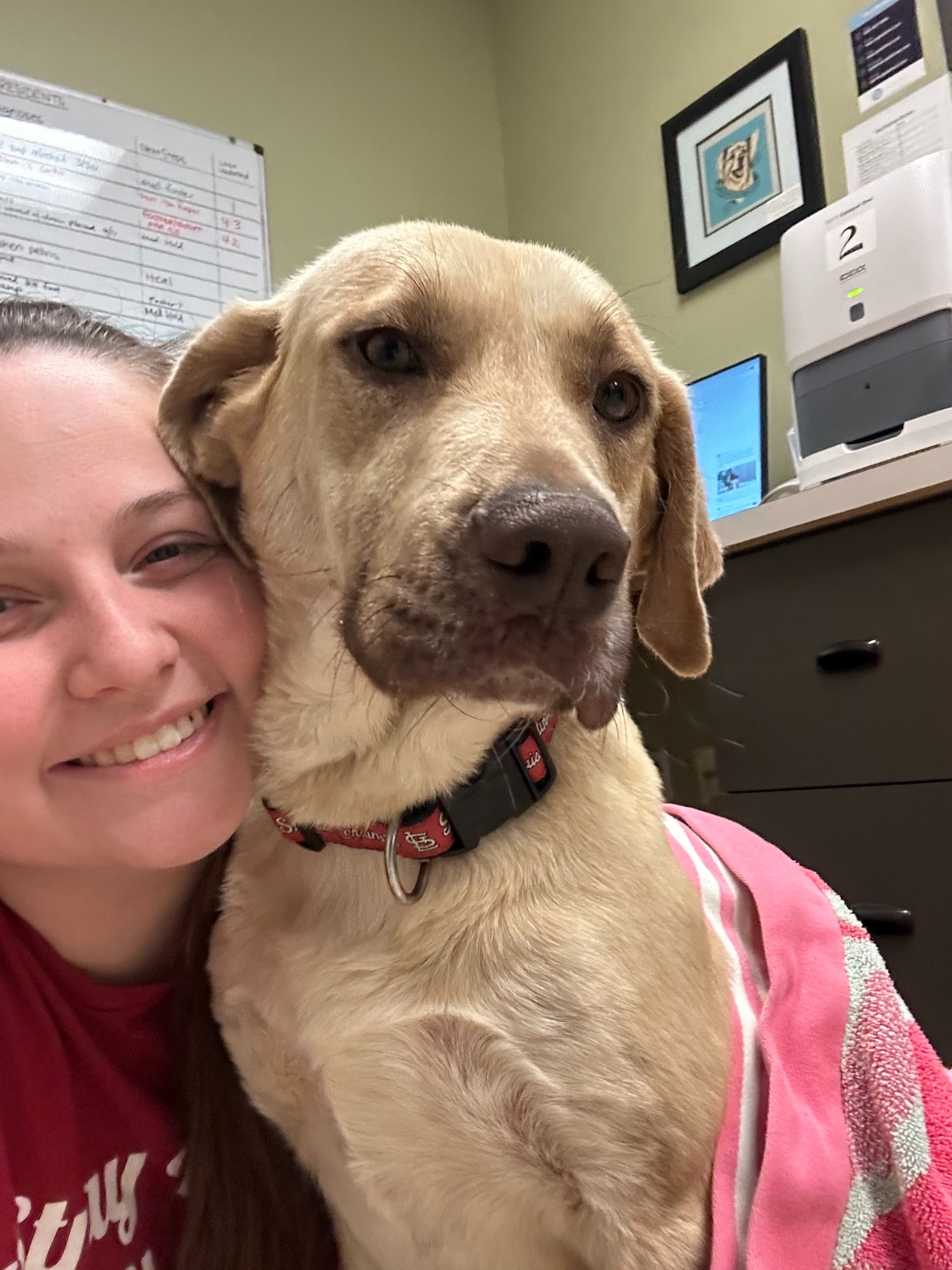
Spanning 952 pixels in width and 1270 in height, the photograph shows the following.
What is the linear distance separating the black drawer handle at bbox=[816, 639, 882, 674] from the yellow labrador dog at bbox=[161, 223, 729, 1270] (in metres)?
0.89

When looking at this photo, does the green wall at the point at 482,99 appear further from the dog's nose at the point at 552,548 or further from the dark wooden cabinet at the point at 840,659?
the dog's nose at the point at 552,548

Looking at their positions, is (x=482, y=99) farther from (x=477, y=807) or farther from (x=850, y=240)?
(x=477, y=807)

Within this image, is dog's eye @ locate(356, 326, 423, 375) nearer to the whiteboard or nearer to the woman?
the woman

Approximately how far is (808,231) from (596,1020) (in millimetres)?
2264

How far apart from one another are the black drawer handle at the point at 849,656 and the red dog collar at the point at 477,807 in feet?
3.65

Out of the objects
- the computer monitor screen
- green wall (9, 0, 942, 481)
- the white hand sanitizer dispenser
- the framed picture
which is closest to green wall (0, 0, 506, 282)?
green wall (9, 0, 942, 481)

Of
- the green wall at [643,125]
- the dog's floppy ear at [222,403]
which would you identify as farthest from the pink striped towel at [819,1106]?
the green wall at [643,125]

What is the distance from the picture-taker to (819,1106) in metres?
0.96

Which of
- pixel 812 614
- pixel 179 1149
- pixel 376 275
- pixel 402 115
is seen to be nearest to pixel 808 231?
pixel 812 614

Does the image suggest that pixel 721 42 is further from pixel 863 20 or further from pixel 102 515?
pixel 102 515

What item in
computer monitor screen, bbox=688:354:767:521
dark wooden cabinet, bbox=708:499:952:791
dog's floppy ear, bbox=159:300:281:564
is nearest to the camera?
dog's floppy ear, bbox=159:300:281:564

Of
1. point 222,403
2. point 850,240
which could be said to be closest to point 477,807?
point 222,403

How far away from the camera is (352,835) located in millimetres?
1092

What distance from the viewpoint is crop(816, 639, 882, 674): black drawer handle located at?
1.97 metres
